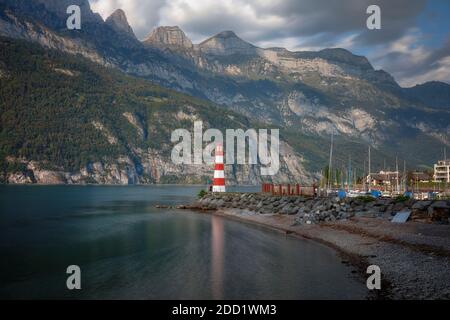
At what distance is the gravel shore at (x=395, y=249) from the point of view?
22016mm

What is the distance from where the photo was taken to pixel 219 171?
289 ft

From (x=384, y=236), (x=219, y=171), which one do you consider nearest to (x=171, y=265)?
(x=384, y=236)

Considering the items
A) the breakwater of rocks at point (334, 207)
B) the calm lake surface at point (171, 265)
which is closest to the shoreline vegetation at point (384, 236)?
the breakwater of rocks at point (334, 207)

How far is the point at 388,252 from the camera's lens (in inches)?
1231

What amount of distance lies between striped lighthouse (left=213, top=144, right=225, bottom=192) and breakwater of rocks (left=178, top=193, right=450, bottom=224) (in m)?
5.50

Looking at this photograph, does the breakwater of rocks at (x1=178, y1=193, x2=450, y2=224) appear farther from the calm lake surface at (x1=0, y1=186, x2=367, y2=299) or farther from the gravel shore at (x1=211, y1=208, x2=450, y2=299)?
the calm lake surface at (x1=0, y1=186, x2=367, y2=299)

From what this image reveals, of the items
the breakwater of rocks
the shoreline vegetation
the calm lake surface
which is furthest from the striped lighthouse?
the calm lake surface

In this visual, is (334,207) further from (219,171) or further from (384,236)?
(219,171)

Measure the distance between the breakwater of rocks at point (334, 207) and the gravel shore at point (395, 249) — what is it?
2.47m

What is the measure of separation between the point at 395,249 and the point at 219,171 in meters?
57.7
